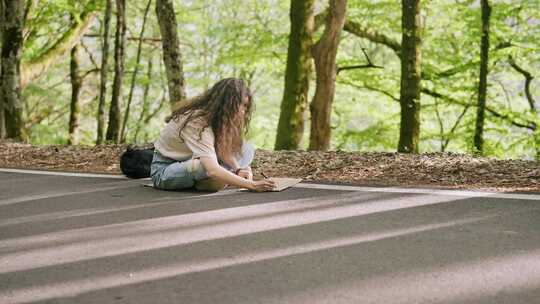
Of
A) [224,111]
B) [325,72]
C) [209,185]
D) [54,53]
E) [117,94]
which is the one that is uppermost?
[54,53]

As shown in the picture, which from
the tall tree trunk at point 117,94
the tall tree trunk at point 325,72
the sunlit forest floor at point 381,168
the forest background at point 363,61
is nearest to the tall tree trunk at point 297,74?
the forest background at point 363,61

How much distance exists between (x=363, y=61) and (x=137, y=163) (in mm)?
14706

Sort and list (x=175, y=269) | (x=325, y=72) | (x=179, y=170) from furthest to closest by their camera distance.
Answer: (x=325, y=72), (x=179, y=170), (x=175, y=269)

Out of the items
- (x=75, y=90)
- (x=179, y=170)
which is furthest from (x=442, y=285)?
(x=75, y=90)

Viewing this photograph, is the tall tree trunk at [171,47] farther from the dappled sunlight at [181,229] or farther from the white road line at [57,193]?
the dappled sunlight at [181,229]

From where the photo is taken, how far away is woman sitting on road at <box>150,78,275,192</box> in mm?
5438

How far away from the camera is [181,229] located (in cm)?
441

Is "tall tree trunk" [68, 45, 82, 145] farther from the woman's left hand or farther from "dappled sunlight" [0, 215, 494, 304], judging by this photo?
"dappled sunlight" [0, 215, 494, 304]

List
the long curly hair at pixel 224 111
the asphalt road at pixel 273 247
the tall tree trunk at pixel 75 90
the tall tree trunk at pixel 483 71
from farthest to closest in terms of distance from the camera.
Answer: the tall tree trunk at pixel 75 90 < the tall tree trunk at pixel 483 71 < the long curly hair at pixel 224 111 < the asphalt road at pixel 273 247

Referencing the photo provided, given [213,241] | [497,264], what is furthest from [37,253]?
[497,264]

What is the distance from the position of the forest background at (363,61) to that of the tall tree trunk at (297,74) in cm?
21

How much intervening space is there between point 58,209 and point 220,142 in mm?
→ 1648

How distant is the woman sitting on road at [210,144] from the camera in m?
5.44

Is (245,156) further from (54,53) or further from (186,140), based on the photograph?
(54,53)
